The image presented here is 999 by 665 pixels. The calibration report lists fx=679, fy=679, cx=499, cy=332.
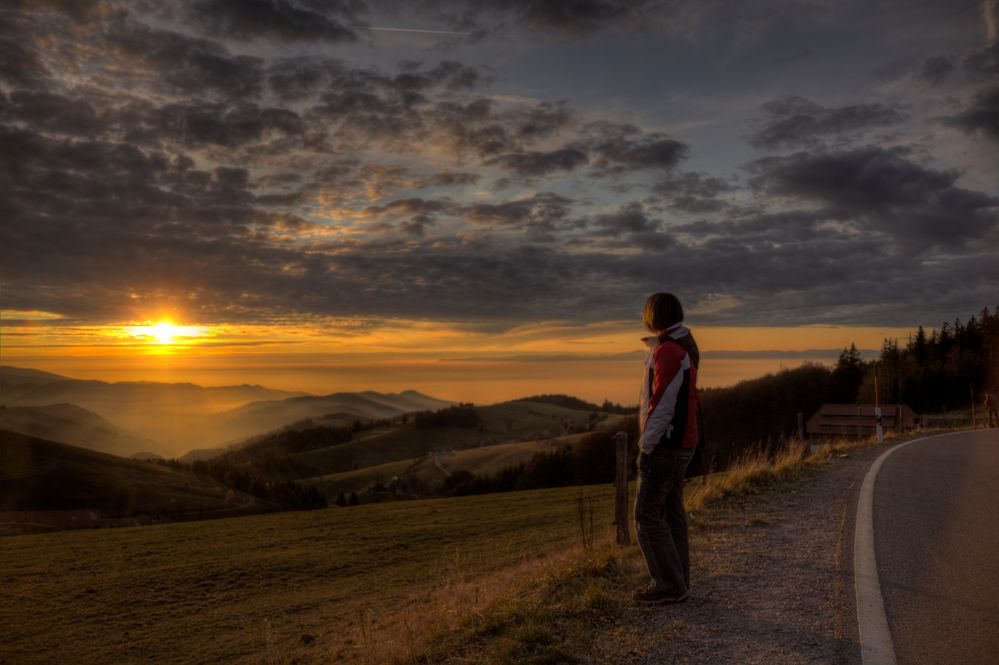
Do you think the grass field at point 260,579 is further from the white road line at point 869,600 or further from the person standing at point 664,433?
the white road line at point 869,600

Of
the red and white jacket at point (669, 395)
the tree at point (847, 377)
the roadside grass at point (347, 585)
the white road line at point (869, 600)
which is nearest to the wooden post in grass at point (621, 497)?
the roadside grass at point (347, 585)

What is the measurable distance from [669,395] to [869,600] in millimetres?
2465

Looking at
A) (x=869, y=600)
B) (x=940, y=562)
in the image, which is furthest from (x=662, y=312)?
(x=940, y=562)

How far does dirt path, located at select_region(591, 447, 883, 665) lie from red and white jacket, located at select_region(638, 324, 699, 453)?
55.2 inches

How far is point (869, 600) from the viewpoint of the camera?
5.73m

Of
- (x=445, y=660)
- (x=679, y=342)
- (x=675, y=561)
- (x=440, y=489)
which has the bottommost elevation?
(x=440, y=489)

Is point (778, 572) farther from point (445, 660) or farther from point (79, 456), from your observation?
point (79, 456)

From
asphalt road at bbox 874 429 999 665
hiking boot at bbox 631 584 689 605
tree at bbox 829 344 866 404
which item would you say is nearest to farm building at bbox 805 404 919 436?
tree at bbox 829 344 866 404

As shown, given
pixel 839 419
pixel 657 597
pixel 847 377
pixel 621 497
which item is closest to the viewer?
pixel 657 597

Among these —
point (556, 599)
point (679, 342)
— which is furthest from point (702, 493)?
point (679, 342)

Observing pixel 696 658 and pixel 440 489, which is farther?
pixel 440 489

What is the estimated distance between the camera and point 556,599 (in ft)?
20.7

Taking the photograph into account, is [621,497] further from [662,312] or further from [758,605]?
[662,312]

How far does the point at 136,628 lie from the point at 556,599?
15.2 metres
